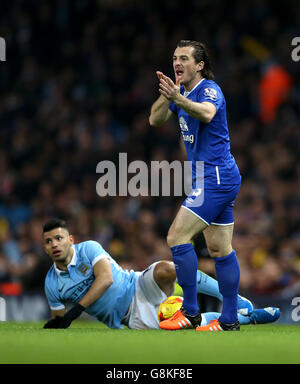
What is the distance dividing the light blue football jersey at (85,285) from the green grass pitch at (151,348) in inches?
38.0

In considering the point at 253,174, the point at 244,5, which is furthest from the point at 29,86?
the point at 253,174

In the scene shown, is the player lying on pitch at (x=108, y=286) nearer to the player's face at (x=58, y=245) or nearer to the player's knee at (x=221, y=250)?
the player's face at (x=58, y=245)

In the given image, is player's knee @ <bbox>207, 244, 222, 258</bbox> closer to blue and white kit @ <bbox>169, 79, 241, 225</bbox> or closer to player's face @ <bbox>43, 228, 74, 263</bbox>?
blue and white kit @ <bbox>169, 79, 241, 225</bbox>

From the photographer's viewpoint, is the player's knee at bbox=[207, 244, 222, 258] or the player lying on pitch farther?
the player lying on pitch

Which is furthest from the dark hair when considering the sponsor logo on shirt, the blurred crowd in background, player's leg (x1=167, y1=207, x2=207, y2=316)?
the blurred crowd in background

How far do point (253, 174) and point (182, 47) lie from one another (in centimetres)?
596

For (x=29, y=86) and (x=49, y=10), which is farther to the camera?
(x=49, y=10)

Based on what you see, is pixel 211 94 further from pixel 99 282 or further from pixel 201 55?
pixel 99 282

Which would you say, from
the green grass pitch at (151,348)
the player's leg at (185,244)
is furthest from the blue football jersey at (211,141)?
the green grass pitch at (151,348)

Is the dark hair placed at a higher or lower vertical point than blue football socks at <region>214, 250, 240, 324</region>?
higher

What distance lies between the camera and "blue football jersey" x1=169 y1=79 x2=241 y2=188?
5914 mm

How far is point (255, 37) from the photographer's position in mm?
13383
